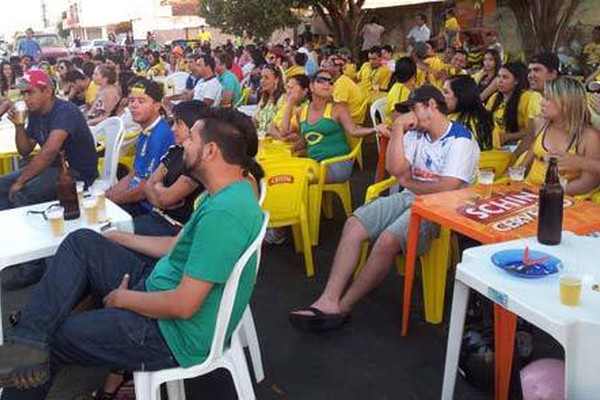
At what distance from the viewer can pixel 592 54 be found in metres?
9.38

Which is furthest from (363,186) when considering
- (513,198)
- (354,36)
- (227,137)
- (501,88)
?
(354,36)

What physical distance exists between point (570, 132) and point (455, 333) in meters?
1.49

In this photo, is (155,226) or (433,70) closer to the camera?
(155,226)

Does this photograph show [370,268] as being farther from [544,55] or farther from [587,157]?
[544,55]

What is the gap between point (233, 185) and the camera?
2.04 meters

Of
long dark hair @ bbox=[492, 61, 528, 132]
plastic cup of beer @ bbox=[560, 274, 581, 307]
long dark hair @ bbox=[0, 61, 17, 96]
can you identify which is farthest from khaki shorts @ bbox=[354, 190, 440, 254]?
long dark hair @ bbox=[0, 61, 17, 96]

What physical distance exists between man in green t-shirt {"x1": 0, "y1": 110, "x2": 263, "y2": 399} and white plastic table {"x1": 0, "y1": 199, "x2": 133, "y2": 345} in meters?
0.21

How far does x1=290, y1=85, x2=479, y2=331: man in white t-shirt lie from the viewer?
314cm

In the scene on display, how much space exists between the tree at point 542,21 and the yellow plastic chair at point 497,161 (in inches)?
248

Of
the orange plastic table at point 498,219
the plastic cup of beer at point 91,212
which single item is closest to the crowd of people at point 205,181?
the plastic cup of beer at point 91,212

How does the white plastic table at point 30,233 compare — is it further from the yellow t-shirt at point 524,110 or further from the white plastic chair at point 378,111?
the white plastic chair at point 378,111

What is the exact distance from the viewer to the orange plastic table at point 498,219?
2367mm

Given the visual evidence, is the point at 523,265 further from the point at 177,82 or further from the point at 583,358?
the point at 177,82

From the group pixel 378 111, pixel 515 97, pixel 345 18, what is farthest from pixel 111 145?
pixel 345 18
